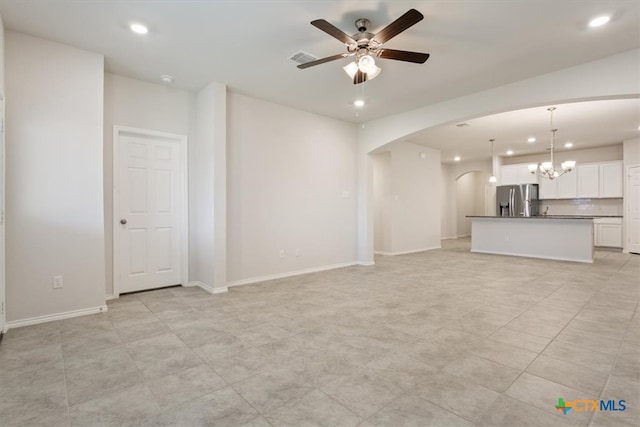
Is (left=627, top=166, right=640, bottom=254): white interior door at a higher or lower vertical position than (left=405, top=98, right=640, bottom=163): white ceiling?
lower

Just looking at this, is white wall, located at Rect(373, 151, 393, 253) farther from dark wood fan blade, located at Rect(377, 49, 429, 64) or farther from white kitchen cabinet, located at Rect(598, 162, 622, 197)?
white kitchen cabinet, located at Rect(598, 162, 622, 197)

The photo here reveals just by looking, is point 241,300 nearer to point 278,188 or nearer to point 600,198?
point 278,188

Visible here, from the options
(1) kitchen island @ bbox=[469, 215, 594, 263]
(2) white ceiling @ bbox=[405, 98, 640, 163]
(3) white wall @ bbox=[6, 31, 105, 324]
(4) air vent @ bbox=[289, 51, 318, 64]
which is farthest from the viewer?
(1) kitchen island @ bbox=[469, 215, 594, 263]

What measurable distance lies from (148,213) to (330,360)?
3332mm

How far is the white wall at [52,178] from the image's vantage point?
302 cm

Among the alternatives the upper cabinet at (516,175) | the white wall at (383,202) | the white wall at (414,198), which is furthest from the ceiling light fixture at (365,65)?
the upper cabinet at (516,175)

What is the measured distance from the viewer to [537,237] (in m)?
7.17

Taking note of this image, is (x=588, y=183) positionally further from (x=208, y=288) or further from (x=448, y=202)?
(x=208, y=288)

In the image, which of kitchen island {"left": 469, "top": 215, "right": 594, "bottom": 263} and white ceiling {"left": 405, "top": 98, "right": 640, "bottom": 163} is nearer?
white ceiling {"left": 405, "top": 98, "right": 640, "bottom": 163}

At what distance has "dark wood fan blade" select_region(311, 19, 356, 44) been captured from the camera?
2375 mm

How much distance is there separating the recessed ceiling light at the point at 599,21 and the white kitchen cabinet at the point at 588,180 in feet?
25.0

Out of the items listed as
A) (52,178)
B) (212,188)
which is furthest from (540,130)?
(52,178)

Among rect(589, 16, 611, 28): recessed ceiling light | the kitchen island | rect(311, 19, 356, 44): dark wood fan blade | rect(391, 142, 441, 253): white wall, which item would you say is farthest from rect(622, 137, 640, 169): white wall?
rect(311, 19, 356, 44): dark wood fan blade

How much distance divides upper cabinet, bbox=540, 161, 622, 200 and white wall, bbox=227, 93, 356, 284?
6950 mm
